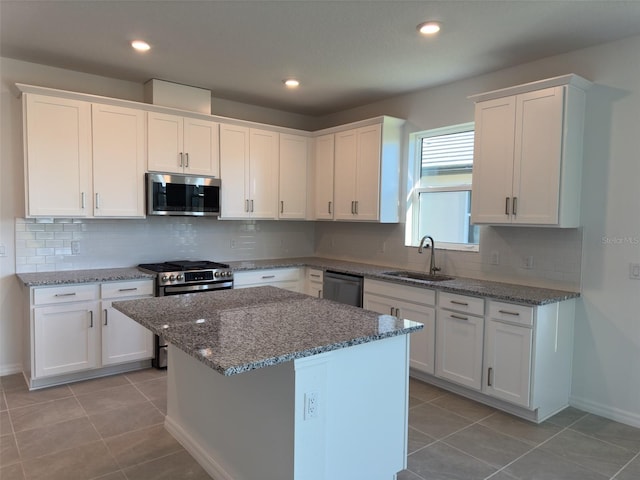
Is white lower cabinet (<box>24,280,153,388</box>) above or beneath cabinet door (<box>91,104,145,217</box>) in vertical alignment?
Result: beneath

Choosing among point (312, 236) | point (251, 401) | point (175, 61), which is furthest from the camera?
A: point (312, 236)

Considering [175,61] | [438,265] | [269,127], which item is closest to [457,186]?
[438,265]

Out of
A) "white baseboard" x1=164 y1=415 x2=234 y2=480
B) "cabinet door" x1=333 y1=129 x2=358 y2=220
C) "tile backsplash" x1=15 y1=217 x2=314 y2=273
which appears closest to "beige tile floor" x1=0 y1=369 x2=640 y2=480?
"white baseboard" x1=164 y1=415 x2=234 y2=480

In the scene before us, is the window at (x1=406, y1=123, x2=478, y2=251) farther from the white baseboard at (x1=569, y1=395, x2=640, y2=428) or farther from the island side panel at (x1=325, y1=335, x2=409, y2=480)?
the island side panel at (x1=325, y1=335, x2=409, y2=480)

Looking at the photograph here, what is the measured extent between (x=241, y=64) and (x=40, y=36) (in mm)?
1480

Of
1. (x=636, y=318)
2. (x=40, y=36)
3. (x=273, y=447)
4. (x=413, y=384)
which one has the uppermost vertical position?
(x=40, y=36)

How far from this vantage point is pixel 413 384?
3.84 m

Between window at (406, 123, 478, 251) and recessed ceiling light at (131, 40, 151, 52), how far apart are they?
2648mm

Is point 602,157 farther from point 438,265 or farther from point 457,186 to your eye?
point 438,265

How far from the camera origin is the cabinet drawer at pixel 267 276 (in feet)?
14.9

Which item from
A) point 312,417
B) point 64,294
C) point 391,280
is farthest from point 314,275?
point 312,417

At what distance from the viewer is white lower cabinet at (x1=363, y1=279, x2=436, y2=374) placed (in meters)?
3.73

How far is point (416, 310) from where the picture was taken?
3.81 meters

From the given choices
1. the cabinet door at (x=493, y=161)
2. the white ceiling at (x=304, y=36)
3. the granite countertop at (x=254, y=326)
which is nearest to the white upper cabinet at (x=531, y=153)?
the cabinet door at (x=493, y=161)
